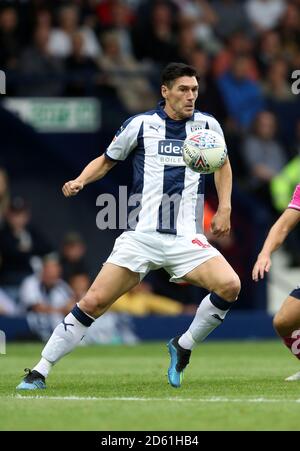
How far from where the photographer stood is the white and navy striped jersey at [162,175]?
10.5 metres

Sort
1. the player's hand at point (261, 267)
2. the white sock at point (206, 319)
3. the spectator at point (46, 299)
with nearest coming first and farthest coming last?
1. the player's hand at point (261, 267)
2. the white sock at point (206, 319)
3. the spectator at point (46, 299)

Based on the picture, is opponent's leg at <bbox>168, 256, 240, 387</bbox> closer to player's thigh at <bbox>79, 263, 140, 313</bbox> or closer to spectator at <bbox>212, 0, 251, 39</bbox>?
player's thigh at <bbox>79, 263, 140, 313</bbox>

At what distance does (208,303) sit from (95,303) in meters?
0.93

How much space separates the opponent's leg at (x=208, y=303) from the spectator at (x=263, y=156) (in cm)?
1014

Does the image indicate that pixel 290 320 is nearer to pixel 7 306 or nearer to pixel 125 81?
pixel 7 306

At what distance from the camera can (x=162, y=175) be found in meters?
10.5

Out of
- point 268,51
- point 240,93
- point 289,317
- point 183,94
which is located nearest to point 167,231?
point 183,94

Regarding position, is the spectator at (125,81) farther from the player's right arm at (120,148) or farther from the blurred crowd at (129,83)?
the player's right arm at (120,148)

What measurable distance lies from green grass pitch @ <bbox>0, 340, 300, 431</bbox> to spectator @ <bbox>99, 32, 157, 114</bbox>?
6.80 m

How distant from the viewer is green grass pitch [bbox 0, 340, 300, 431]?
26.2ft

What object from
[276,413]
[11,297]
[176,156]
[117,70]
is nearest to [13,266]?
[11,297]
